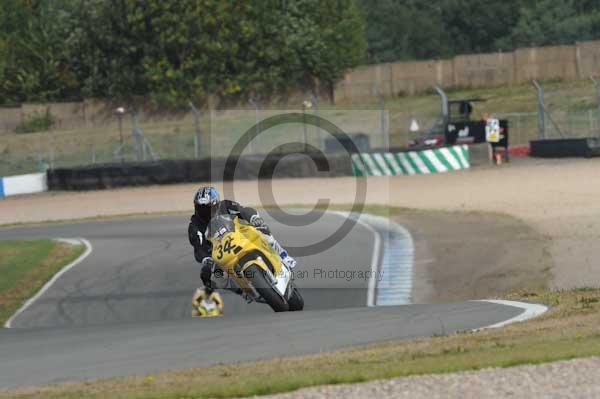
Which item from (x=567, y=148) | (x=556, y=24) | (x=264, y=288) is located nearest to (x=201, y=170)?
(x=567, y=148)

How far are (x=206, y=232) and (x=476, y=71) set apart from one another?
46047 mm

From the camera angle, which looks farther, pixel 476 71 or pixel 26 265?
pixel 476 71

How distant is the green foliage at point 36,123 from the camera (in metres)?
54.7

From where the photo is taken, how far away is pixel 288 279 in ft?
36.6

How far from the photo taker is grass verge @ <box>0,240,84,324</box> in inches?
583

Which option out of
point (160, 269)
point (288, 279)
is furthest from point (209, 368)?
point (160, 269)

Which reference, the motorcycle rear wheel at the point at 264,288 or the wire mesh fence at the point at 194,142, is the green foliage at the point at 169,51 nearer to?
the wire mesh fence at the point at 194,142

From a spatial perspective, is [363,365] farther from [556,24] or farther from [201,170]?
[556,24]

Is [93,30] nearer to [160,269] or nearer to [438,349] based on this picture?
[160,269]

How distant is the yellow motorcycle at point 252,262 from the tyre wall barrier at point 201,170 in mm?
20257

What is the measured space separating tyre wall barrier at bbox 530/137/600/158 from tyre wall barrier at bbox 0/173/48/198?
15.4 metres

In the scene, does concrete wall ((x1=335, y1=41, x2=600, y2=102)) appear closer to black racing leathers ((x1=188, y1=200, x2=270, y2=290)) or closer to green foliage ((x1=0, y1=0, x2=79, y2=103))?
green foliage ((x1=0, y1=0, x2=79, y2=103))

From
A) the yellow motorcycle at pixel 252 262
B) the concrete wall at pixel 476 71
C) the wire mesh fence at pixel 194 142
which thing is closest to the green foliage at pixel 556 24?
the concrete wall at pixel 476 71

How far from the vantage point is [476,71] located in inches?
2195
